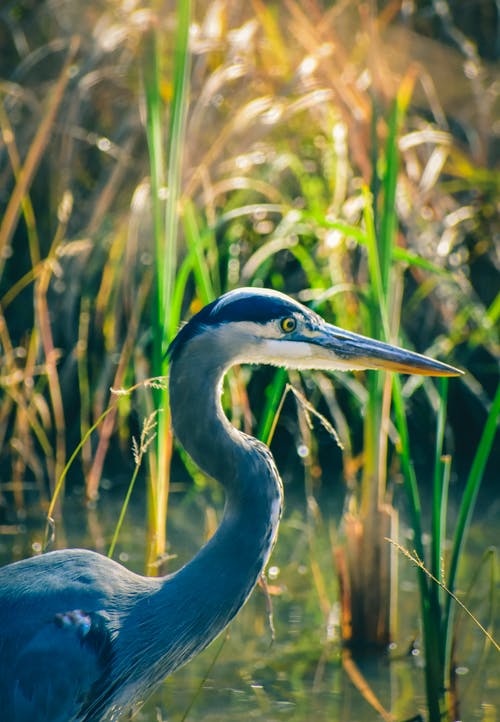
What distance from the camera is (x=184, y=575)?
8.75ft

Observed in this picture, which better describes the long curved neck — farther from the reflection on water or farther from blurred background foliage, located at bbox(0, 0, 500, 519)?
blurred background foliage, located at bbox(0, 0, 500, 519)

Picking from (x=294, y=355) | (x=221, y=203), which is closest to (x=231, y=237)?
(x=221, y=203)

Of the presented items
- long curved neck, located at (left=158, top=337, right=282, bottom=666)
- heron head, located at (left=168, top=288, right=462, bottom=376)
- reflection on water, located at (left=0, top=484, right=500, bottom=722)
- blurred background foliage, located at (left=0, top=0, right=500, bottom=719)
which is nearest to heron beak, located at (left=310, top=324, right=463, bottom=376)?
heron head, located at (left=168, top=288, right=462, bottom=376)

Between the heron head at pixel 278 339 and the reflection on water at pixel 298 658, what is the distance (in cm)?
77

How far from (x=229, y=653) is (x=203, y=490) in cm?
154

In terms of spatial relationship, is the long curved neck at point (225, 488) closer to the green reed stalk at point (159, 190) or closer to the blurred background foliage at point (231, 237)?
the green reed stalk at point (159, 190)

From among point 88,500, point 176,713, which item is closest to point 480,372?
point 88,500

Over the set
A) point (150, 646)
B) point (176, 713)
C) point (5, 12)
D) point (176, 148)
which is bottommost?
point (176, 713)

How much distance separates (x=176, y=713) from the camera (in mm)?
3295

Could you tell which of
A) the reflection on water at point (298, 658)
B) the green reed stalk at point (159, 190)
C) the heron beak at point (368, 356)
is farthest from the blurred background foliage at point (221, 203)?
the heron beak at point (368, 356)

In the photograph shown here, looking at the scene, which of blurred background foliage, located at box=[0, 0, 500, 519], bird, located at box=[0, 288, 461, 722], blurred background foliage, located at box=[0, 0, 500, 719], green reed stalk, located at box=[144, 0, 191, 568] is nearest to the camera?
bird, located at box=[0, 288, 461, 722]

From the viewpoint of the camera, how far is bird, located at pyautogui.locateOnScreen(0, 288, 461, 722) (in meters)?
2.54

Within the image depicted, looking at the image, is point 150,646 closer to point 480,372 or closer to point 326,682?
point 326,682

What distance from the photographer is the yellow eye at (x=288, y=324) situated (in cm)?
260
